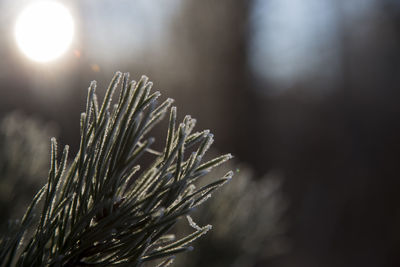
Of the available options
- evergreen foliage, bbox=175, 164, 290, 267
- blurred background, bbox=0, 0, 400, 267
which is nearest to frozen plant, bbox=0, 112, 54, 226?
evergreen foliage, bbox=175, 164, 290, 267

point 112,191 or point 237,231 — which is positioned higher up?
point 237,231

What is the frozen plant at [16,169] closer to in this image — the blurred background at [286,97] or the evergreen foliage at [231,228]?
the evergreen foliage at [231,228]

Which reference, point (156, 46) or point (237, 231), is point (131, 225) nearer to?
point (237, 231)

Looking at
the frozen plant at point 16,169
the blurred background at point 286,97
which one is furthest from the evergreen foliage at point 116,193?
the blurred background at point 286,97

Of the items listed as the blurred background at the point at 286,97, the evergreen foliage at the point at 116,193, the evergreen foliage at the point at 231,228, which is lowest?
the evergreen foliage at the point at 116,193

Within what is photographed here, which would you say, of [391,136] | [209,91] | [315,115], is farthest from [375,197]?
[209,91]
